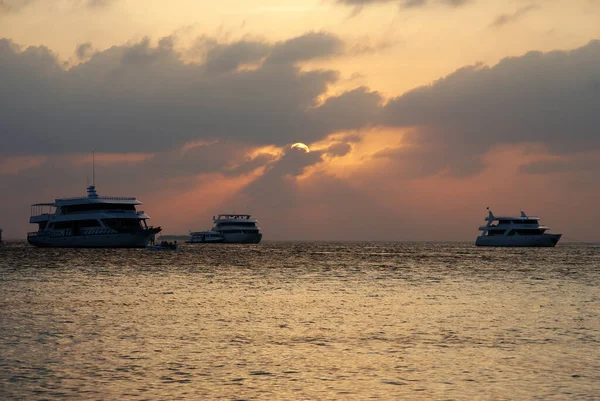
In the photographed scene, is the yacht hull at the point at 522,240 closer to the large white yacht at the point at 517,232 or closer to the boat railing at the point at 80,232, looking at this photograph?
the large white yacht at the point at 517,232

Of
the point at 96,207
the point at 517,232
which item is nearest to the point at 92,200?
the point at 96,207

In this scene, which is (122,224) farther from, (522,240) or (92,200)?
(522,240)

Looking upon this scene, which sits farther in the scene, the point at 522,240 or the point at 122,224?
the point at 522,240

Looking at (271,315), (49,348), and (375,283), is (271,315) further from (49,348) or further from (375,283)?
(375,283)

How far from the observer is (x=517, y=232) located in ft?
557

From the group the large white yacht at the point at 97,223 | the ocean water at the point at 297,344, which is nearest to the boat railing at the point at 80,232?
the large white yacht at the point at 97,223

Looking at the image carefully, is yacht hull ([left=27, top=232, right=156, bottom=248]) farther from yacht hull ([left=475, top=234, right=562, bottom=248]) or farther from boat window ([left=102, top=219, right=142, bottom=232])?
yacht hull ([left=475, top=234, right=562, bottom=248])

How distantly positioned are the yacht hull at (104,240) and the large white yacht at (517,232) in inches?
3292

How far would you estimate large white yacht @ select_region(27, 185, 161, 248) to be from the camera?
128 meters

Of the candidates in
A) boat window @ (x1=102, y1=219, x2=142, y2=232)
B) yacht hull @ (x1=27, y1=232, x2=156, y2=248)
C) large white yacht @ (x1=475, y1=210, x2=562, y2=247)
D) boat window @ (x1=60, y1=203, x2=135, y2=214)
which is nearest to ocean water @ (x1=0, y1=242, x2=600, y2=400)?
boat window @ (x1=102, y1=219, x2=142, y2=232)

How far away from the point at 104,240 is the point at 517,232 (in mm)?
95698

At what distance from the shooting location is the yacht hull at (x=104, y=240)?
130 metres

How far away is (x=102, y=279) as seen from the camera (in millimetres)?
59469

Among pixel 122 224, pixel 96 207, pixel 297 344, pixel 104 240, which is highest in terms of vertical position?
pixel 96 207
